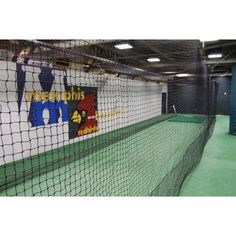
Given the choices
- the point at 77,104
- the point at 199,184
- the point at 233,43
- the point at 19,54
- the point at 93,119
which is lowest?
the point at 199,184

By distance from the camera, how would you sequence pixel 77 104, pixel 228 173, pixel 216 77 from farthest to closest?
pixel 216 77 → pixel 77 104 → pixel 228 173

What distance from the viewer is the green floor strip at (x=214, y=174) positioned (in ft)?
10.9

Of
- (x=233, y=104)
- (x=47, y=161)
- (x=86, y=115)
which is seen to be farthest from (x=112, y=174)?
(x=233, y=104)

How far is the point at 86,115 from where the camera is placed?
6234 millimetres

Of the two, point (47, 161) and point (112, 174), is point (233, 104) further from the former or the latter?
point (47, 161)

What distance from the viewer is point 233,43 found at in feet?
17.5

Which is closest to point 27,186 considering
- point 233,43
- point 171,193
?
point 171,193

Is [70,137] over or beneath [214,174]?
over

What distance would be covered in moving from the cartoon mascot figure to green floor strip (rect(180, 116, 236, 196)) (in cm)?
295

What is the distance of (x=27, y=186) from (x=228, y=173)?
329 cm

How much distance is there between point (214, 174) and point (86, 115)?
3.45 m

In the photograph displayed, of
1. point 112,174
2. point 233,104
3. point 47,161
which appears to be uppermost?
point 233,104

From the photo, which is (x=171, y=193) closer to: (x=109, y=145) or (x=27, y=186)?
(x=27, y=186)

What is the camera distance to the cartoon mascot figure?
596 cm
